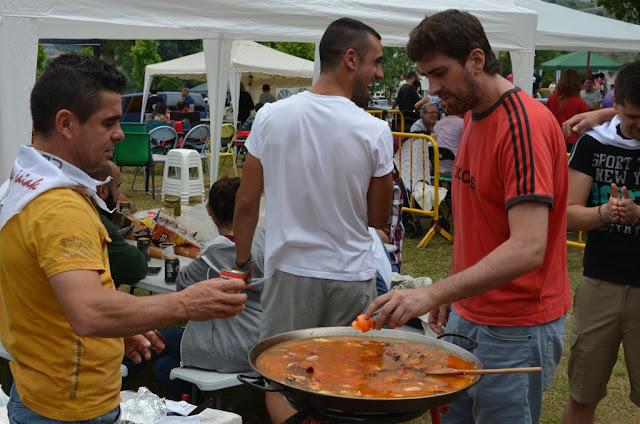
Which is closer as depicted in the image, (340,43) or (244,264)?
(340,43)

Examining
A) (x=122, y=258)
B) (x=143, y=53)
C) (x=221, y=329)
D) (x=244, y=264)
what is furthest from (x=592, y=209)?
(x=143, y=53)

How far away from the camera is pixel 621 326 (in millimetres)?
3246

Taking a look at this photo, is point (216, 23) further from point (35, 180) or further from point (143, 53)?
point (143, 53)

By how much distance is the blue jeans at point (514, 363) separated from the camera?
8.00 ft

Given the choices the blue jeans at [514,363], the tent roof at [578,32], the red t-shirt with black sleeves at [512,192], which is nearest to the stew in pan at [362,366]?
the blue jeans at [514,363]

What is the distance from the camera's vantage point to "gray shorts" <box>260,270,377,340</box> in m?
3.24

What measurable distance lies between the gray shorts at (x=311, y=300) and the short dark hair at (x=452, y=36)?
47.9 inches

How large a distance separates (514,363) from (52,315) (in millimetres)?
1459

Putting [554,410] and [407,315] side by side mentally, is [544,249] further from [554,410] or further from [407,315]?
[554,410]

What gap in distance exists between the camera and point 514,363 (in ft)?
8.05

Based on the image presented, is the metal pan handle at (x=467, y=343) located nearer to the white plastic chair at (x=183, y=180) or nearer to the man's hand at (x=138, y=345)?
the man's hand at (x=138, y=345)

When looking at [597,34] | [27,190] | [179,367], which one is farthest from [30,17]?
[597,34]

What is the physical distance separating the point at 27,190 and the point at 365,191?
5.73ft

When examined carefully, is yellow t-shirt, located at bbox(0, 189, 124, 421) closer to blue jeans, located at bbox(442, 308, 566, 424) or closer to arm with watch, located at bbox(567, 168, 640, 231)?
blue jeans, located at bbox(442, 308, 566, 424)
